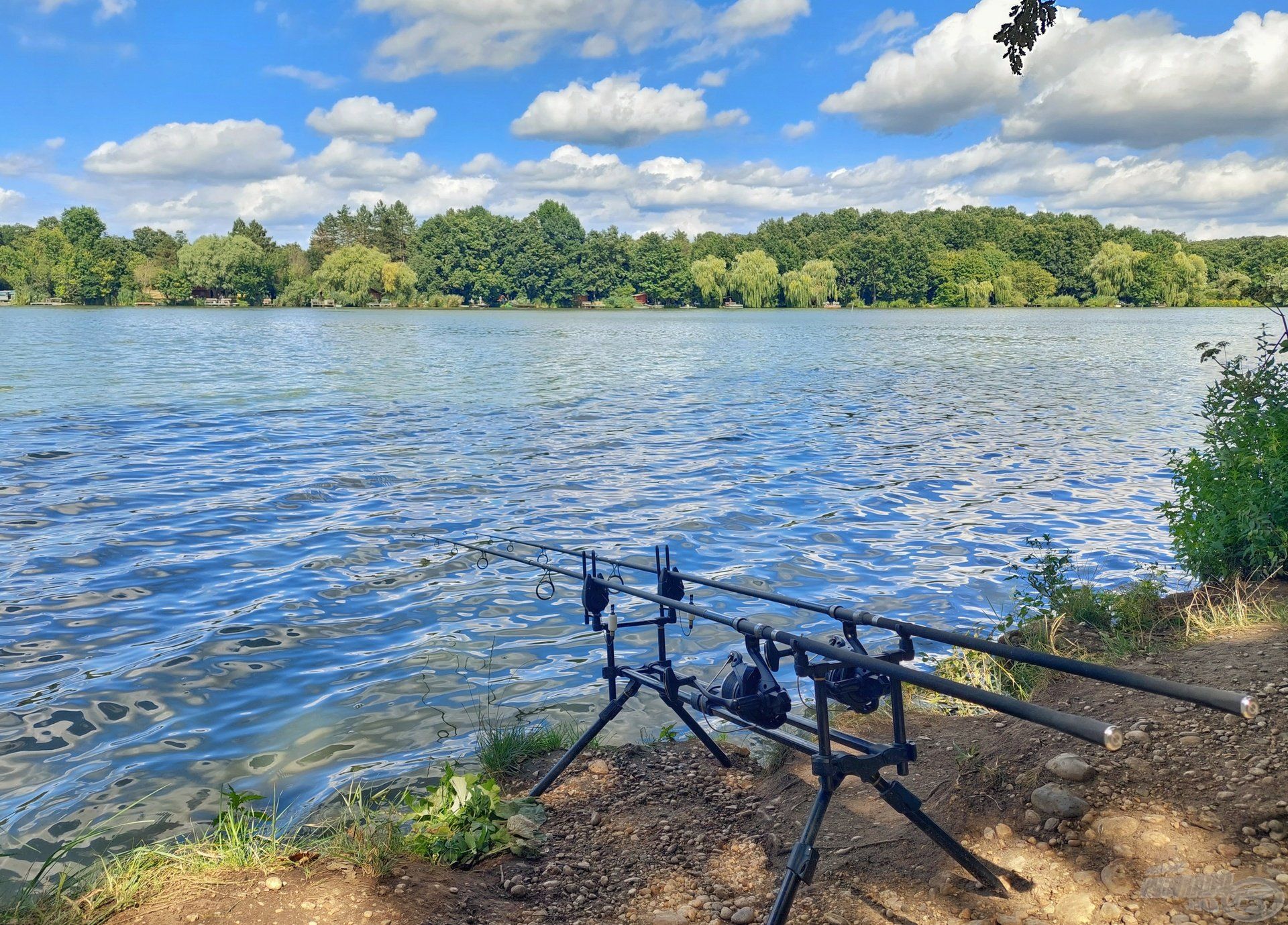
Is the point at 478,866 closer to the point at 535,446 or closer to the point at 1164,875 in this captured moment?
the point at 1164,875

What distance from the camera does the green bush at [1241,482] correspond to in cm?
679

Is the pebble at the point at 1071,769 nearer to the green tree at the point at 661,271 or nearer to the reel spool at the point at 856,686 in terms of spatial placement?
the reel spool at the point at 856,686

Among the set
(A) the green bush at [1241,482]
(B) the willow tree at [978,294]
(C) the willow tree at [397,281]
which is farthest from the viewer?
(B) the willow tree at [978,294]

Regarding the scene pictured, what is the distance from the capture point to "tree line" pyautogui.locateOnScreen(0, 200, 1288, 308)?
387ft

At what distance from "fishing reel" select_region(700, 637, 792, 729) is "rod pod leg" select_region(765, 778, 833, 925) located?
1.20ft

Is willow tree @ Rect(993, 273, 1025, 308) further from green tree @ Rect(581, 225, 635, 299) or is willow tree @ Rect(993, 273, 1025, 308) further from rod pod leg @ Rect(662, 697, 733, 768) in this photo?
rod pod leg @ Rect(662, 697, 733, 768)

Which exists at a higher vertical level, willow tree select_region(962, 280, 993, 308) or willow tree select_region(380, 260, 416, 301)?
willow tree select_region(380, 260, 416, 301)

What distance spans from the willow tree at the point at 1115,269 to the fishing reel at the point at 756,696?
121783 millimetres

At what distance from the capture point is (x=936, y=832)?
11.2ft

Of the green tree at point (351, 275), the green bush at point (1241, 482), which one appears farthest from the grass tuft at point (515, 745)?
the green tree at point (351, 275)

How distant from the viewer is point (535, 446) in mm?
17797

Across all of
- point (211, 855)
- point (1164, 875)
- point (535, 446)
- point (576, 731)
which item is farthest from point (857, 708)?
point (535, 446)
